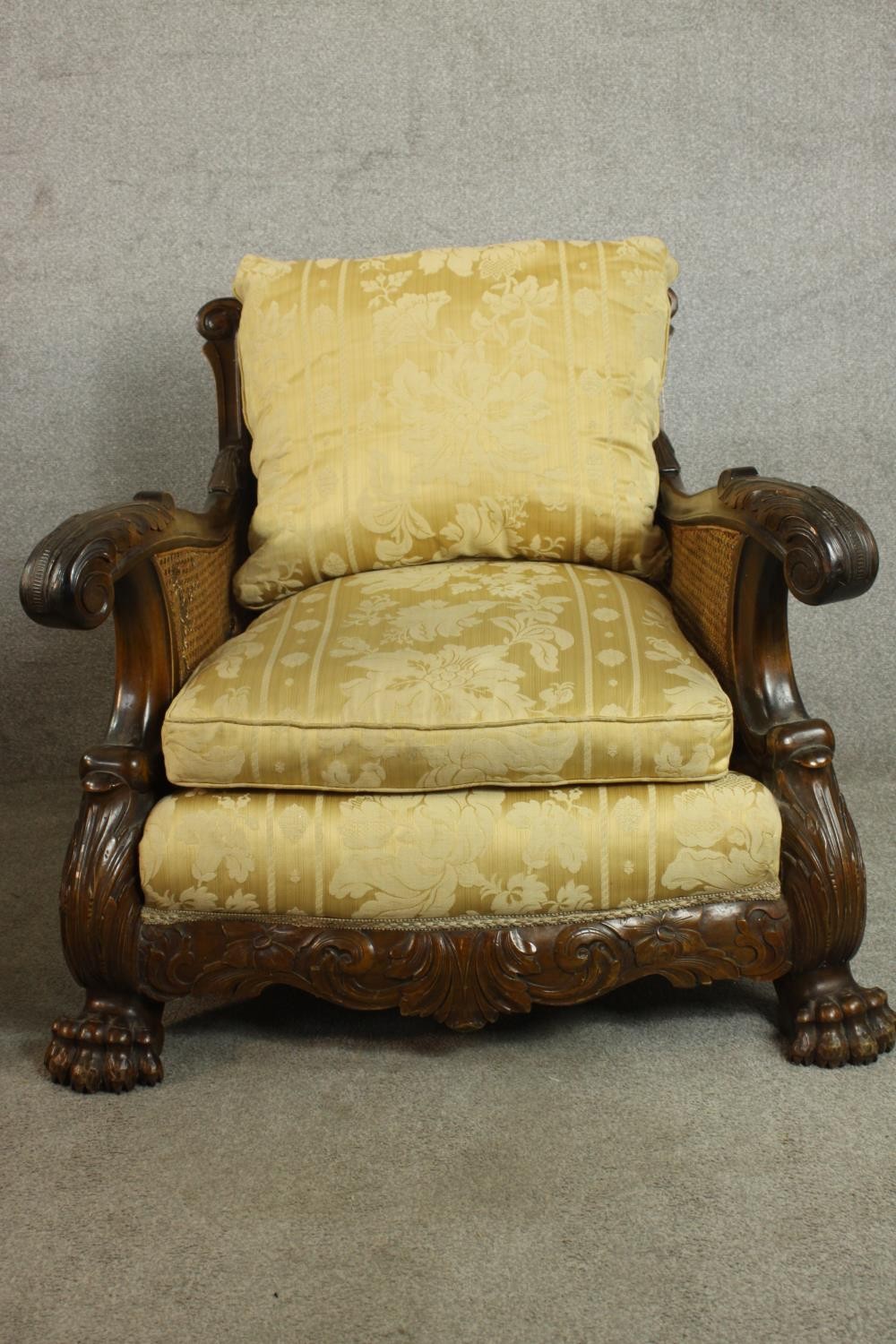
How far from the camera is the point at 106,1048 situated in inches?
59.6

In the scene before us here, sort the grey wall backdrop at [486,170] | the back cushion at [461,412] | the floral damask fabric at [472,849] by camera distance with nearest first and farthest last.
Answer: the floral damask fabric at [472,849], the back cushion at [461,412], the grey wall backdrop at [486,170]

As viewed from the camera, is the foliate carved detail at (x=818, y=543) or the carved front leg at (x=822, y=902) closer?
the foliate carved detail at (x=818, y=543)

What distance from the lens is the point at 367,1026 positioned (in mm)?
1638

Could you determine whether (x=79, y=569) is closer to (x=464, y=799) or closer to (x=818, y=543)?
(x=464, y=799)

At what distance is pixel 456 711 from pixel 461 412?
1.80ft

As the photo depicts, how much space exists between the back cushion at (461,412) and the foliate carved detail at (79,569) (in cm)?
36

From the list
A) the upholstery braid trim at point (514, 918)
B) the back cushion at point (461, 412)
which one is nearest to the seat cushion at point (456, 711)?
the upholstery braid trim at point (514, 918)

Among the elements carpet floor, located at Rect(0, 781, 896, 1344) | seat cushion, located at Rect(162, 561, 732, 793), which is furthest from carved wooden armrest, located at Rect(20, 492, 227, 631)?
carpet floor, located at Rect(0, 781, 896, 1344)

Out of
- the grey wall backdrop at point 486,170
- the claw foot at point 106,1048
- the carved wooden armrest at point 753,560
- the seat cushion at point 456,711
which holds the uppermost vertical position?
the grey wall backdrop at point 486,170

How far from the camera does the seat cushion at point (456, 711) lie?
1.43m

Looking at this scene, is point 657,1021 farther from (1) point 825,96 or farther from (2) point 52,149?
(2) point 52,149

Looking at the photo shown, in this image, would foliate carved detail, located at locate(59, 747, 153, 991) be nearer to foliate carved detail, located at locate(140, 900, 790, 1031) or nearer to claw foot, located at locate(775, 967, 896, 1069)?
foliate carved detail, located at locate(140, 900, 790, 1031)

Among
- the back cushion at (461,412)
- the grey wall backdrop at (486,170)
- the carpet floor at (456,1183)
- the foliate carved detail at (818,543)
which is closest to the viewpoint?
the carpet floor at (456,1183)

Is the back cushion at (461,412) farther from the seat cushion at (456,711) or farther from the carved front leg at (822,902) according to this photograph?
the carved front leg at (822,902)
